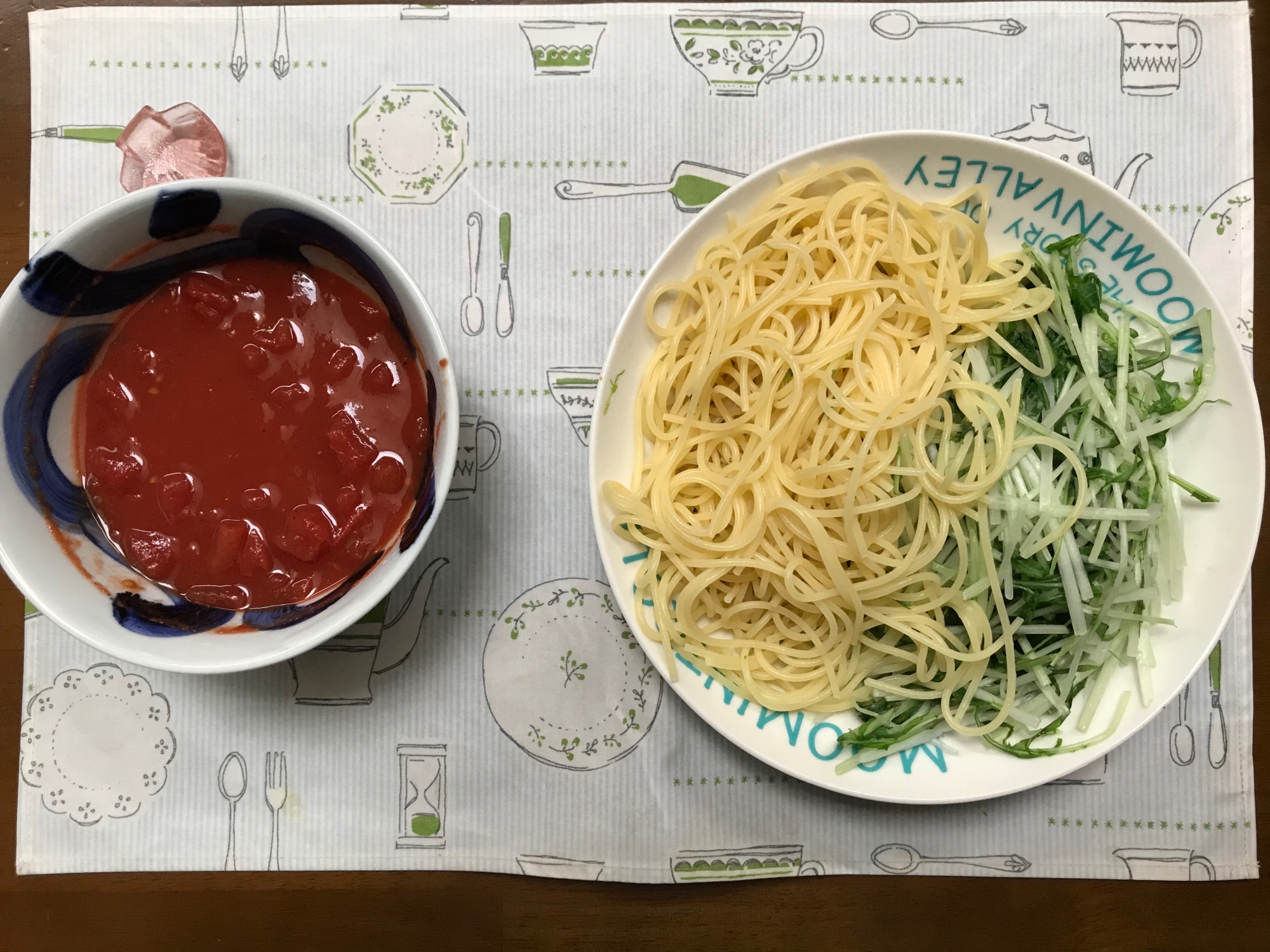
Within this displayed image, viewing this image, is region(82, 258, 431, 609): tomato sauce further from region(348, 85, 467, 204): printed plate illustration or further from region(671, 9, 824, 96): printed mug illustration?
region(671, 9, 824, 96): printed mug illustration

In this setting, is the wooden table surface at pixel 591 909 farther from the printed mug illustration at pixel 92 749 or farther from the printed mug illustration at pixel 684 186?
the printed mug illustration at pixel 684 186

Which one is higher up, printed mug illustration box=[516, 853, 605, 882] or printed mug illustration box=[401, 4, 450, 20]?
printed mug illustration box=[401, 4, 450, 20]

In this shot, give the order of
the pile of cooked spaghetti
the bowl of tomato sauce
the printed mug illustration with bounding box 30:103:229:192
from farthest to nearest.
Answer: the printed mug illustration with bounding box 30:103:229:192 < the pile of cooked spaghetti < the bowl of tomato sauce

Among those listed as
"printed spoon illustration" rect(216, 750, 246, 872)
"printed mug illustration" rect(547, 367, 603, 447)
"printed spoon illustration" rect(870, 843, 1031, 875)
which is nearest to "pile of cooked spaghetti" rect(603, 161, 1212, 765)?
"printed mug illustration" rect(547, 367, 603, 447)

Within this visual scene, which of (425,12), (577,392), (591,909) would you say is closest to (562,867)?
(591,909)

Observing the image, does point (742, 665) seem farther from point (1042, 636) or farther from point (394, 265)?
point (394, 265)

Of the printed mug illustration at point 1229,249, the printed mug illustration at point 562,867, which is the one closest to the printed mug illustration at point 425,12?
the printed mug illustration at point 1229,249

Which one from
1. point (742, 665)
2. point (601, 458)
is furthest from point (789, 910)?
point (601, 458)

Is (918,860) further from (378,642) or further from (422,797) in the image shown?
(378,642)
